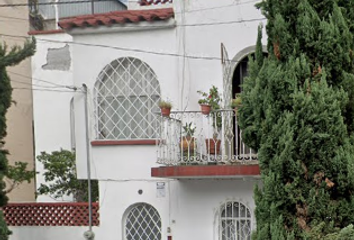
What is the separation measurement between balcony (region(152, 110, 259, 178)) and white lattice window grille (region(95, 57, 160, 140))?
0.64m

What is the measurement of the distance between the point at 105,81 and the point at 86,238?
319cm

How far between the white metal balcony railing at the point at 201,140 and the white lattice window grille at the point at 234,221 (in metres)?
1.04

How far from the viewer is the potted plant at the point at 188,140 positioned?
852 centimetres

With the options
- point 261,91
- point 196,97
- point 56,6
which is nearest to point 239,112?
point 261,91

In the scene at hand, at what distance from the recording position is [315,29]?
6234 mm

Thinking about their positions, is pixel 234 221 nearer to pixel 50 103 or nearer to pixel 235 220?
pixel 235 220

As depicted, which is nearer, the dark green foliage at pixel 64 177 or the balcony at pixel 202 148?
the balcony at pixel 202 148

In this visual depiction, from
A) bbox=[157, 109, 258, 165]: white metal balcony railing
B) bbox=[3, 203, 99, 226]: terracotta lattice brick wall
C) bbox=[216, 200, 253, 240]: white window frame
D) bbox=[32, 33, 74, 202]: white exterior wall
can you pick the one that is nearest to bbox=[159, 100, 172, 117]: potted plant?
bbox=[157, 109, 258, 165]: white metal balcony railing

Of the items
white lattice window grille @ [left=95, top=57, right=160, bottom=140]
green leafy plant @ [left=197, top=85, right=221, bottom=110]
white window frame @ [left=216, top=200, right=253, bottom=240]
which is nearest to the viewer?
green leafy plant @ [left=197, top=85, right=221, bottom=110]

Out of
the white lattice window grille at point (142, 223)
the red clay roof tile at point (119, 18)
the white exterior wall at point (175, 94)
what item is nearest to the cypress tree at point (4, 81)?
the red clay roof tile at point (119, 18)

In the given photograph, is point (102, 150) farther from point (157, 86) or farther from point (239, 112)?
point (239, 112)

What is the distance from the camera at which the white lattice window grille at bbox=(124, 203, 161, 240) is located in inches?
380

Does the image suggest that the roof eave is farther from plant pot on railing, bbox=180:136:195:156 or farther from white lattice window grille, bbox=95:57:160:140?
plant pot on railing, bbox=180:136:195:156

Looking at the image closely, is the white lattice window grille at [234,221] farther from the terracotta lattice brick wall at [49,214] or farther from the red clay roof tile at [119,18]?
the red clay roof tile at [119,18]
